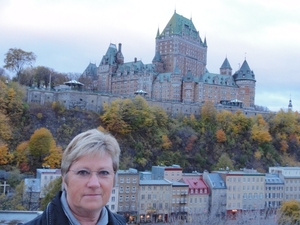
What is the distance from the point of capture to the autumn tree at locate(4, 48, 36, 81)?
55.8 meters

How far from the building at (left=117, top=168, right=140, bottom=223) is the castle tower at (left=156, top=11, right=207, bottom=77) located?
41.3 m

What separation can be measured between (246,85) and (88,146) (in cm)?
6855

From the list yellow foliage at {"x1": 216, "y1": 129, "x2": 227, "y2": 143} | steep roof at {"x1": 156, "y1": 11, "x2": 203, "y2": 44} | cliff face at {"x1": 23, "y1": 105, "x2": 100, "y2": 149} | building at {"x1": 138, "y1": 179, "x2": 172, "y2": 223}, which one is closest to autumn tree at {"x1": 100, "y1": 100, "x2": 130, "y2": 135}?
cliff face at {"x1": 23, "y1": 105, "x2": 100, "y2": 149}

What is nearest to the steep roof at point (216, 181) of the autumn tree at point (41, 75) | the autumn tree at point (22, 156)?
the autumn tree at point (22, 156)

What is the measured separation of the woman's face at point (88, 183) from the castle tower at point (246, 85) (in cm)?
6684

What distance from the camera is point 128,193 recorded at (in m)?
29.6

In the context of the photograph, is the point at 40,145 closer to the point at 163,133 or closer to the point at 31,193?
the point at 31,193

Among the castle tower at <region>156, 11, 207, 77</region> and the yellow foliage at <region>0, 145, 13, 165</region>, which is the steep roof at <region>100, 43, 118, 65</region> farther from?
the yellow foliage at <region>0, 145, 13, 165</region>

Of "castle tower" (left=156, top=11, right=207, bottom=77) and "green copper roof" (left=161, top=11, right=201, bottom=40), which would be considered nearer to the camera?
"castle tower" (left=156, top=11, right=207, bottom=77)

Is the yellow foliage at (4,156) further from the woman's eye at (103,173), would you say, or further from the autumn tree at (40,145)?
the woman's eye at (103,173)

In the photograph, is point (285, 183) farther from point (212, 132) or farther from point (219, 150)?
point (212, 132)

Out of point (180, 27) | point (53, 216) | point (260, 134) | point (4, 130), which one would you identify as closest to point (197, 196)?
point (4, 130)

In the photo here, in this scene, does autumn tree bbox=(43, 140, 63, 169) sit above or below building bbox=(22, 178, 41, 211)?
above

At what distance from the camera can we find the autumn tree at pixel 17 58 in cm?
5584
